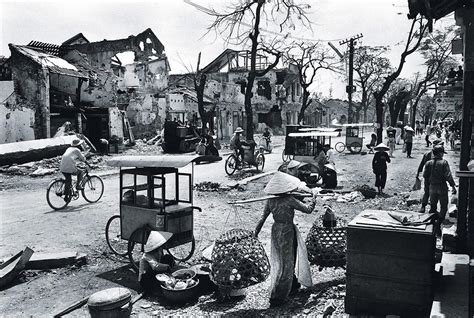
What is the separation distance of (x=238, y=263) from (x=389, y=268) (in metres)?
2.01

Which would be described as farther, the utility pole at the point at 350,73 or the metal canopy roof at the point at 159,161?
the utility pole at the point at 350,73

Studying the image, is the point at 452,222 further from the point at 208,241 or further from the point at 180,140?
the point at 180,140

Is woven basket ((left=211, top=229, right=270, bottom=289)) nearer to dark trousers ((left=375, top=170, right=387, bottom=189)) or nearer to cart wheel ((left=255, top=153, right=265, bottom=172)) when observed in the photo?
dark trousers ((left=375, top=170, right=387, bottom=189))

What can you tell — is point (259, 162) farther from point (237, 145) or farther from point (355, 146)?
point (355, 146)

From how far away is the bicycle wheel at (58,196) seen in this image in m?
11.1

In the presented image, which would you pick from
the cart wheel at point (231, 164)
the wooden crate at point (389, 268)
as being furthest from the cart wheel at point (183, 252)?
the cart wheel at point (231, 164)

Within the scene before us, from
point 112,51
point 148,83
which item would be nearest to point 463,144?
point 112,51

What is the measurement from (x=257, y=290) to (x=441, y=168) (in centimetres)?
519

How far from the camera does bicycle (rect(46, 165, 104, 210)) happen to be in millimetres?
11164

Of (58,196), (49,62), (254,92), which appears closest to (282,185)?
(58,196)

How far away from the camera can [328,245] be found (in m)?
6.41

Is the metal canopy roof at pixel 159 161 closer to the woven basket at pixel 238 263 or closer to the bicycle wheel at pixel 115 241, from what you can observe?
the bicycle wheel at pixel 115 241

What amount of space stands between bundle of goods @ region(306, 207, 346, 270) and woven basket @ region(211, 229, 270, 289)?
988 mm

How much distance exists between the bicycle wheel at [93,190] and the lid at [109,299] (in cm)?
719
